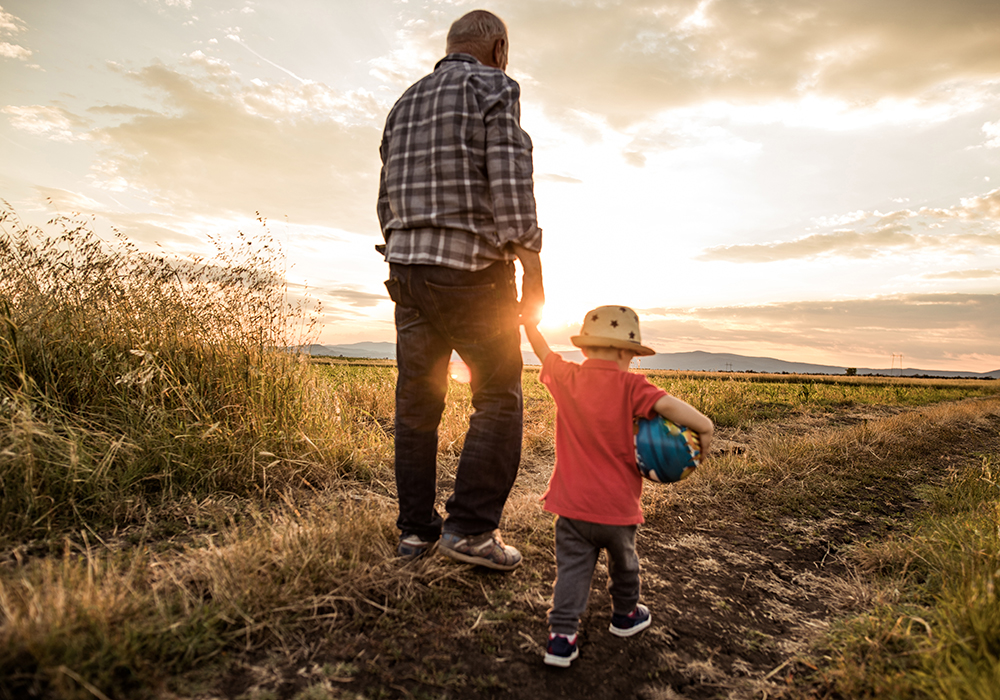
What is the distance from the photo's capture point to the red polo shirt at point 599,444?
2.16 meters

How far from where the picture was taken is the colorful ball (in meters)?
2.11

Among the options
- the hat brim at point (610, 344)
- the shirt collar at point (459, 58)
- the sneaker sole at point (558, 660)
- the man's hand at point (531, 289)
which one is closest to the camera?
the sneaker sole at point (558, 660)

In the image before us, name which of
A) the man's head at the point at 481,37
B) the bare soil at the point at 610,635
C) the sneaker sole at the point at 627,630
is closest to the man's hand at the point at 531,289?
the man's head at the point at 481,37

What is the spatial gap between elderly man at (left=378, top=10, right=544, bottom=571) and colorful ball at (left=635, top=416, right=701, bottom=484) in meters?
0.69

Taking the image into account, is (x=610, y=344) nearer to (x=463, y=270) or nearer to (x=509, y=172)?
(x=463, y=270)

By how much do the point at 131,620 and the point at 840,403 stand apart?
53.6 feet

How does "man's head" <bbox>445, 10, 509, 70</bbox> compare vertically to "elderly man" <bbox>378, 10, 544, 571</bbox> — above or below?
above

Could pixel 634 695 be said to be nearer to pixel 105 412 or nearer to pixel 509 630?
pixel 509 630

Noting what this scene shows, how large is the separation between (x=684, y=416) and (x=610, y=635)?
1036 mm

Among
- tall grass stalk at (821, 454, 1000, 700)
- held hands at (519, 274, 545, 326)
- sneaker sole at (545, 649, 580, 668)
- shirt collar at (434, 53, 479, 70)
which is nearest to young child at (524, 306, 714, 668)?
sneaker sole at (545, 649, 580, 668)

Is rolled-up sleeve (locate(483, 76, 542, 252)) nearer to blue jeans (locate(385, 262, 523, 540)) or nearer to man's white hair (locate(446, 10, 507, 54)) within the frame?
blue jeans (locate(385, 262, 523, 540))

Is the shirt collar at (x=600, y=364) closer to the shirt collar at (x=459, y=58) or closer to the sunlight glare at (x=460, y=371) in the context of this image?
the sunlight glare at (x=460, y=371)

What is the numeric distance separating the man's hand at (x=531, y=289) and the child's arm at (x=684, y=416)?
29.5 inches

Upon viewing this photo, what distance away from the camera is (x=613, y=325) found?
7.58 ft
